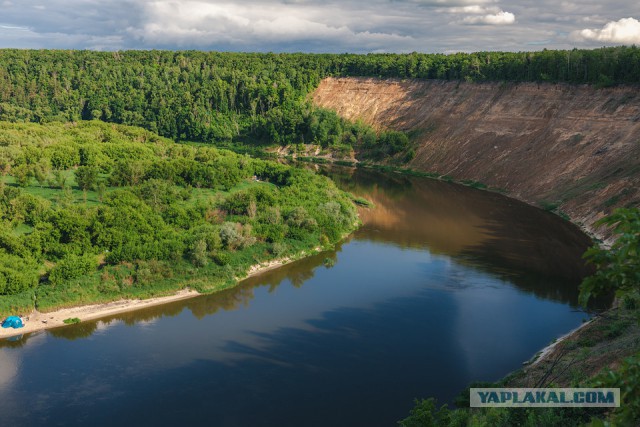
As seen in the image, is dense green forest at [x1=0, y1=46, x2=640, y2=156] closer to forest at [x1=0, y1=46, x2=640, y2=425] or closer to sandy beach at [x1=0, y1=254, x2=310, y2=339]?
forest at [x1=0, y1=46, x2=640, y2=425]

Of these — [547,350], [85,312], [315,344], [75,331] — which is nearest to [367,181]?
[315,344]

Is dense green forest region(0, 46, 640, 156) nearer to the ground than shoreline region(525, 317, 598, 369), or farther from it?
farther from it

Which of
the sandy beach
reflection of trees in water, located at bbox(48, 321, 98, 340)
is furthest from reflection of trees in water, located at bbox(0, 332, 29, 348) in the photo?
reflection of trees in water, located at bbox(48, 321, 98, 340)

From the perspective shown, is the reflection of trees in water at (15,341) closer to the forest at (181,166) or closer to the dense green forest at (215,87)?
the forest at (181,166)

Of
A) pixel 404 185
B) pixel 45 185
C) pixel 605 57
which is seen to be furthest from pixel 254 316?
pixel 605 57

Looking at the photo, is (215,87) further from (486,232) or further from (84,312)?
(84,312)

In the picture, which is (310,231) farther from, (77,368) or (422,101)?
(422,101)

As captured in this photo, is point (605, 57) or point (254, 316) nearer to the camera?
point (254, 316)
